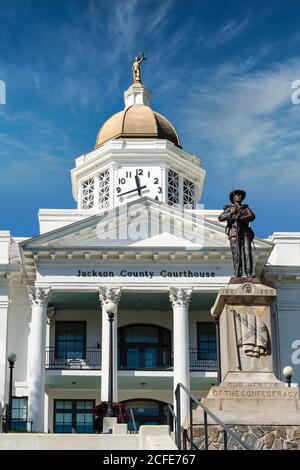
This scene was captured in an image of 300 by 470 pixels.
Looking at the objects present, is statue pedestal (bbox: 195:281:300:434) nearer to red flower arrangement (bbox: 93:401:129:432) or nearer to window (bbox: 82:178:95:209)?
red flower arrangement (bbox: 93:401:129:432)

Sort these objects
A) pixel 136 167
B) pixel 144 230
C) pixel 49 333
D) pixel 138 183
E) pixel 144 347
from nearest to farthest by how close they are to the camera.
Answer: pixel 144 230 < pixel 49 333 < pixel 144 347 < pixel 138 183 < pixel 136 167

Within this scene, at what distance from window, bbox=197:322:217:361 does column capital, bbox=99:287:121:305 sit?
562 centimetres

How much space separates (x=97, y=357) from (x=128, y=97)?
20953 mm

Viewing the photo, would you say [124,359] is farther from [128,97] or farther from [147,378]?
[128,97]

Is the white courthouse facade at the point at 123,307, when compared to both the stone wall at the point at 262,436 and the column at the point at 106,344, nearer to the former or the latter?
the column at the point at 106,344

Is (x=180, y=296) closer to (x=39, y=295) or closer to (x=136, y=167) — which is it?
(x=39, y=295)

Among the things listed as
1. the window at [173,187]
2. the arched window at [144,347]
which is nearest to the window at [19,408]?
the arched window at [144,347]

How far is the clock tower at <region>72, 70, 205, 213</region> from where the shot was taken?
53.8m

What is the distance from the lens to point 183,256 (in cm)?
4284

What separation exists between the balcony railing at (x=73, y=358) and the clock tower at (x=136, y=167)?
33.2 ft

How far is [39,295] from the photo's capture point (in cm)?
4228

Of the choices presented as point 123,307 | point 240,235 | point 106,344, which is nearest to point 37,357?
point 106,344

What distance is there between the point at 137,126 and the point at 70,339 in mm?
15939

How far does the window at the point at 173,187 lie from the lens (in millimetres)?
54375
